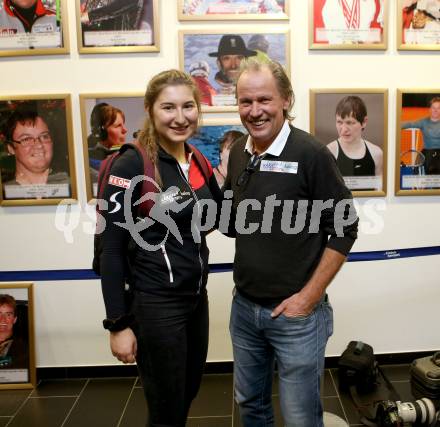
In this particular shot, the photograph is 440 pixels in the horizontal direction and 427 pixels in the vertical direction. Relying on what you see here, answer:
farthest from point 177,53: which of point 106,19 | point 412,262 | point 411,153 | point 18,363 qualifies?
point 18,363

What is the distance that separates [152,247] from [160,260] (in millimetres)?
53

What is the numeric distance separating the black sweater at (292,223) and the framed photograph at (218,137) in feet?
3.74

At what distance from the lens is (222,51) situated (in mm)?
2584

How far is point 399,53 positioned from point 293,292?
191cm

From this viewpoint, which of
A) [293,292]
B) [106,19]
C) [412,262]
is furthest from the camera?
[412,262]

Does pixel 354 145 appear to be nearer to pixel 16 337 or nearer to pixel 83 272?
pixel 83 272

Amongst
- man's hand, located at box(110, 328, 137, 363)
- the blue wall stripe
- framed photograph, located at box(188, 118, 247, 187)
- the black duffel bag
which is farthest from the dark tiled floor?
framed photograph, located at box(188, 118, 247, 187)

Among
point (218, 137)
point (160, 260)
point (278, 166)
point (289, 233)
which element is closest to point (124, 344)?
point (160, 260)

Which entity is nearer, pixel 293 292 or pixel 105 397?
pixel 293 292

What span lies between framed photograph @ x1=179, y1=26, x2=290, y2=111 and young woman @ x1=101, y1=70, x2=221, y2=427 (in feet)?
3.61

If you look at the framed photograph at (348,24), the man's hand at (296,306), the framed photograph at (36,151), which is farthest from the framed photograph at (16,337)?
the framed photograph at (348,24)

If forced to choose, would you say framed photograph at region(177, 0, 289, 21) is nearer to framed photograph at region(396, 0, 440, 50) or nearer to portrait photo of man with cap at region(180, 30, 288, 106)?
portrait photo of man with cap at region(180, 30, 288, 106)

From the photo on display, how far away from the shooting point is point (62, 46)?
8.39 feet

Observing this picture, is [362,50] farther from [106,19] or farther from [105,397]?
[105,397]
